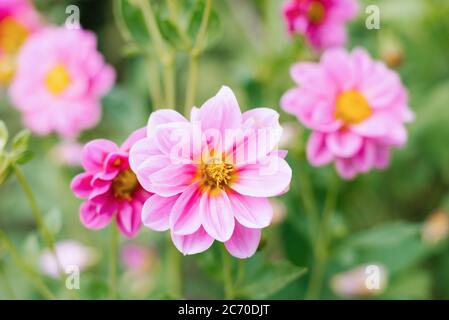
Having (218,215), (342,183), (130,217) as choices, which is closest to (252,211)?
(218,215)

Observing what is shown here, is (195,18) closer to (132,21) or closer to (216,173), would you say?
(132,21)

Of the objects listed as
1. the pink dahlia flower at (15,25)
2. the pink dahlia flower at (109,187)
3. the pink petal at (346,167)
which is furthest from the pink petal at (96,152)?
the pink dahlia flower at (15,25)

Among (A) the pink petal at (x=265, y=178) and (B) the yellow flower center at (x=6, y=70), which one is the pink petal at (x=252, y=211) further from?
(B) the yellow flower center at (x=6, y=70)

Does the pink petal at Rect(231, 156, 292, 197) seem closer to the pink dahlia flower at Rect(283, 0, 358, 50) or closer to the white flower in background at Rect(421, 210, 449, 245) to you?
the pink dahlia flower at Rect(283, 0, 358, 50)

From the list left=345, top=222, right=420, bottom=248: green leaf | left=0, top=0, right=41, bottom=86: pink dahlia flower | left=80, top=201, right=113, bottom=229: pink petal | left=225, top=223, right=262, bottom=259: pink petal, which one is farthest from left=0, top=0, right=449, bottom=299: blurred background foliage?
left=225, top=223, right=262, bottom=259: pink petal

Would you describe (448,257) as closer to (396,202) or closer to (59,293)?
(396,202)

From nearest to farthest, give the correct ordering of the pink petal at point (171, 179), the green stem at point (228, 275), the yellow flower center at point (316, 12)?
the pink petal at point (171, 179), the green stem at point (228, 275), the yellow flower center at point (316, 12)

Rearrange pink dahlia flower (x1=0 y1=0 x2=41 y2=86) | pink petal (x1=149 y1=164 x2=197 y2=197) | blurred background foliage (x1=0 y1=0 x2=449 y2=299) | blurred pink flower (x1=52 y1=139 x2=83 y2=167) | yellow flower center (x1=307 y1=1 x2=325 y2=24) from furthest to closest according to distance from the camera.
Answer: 1. pink dahlia flower (x1=0 y1=0 x2=41 y2=86)
2. blurred pink flower (x1=52 y1=139 x2=83 y2=167)
3. blurred background foliage (x1=0 y1=0 x2=449 y2=299)
4. yellow flower center (x1=307 y1=1 x2=325 y2=24)
5. pink petal (x1=149 y1=164 x2=197 y2=197)
